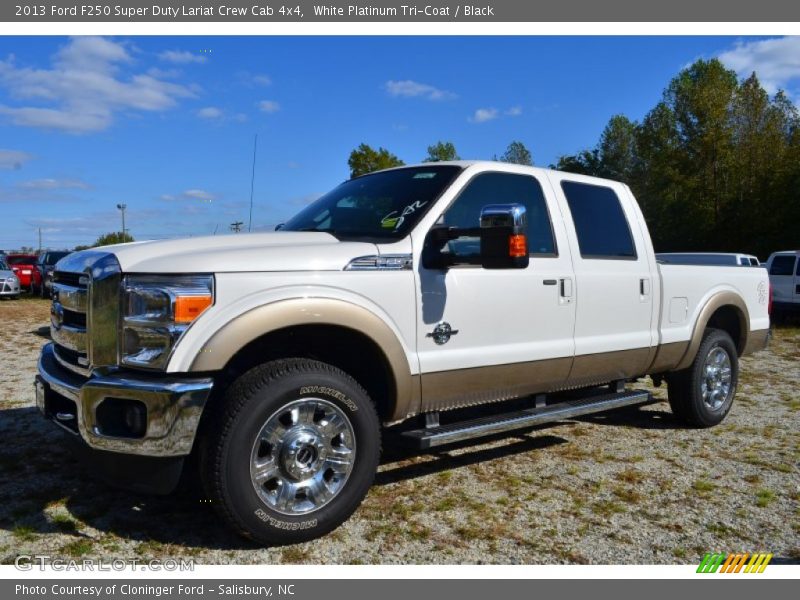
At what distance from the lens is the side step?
3785 millimetres

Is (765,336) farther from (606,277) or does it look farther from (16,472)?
(16,472)

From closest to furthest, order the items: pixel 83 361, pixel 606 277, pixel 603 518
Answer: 1. pixel 83 361
2. pixel 603 518
3. pixel 606 277

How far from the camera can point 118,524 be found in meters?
3.65

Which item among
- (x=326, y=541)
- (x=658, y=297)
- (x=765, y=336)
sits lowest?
(x=326, y=541)

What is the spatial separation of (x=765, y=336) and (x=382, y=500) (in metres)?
4.27

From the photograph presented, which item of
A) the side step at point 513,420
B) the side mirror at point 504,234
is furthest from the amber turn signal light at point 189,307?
the side mirror at point 504,234

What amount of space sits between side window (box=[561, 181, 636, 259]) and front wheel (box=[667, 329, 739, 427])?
4.17ft

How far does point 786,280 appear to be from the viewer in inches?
613

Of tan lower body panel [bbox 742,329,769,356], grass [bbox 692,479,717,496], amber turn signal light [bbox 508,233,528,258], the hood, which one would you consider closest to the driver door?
amber turn signal light [bbox 508,233,528,258]

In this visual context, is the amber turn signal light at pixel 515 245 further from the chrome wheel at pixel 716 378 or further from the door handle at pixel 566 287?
the chrome wheel at pixel 716 378

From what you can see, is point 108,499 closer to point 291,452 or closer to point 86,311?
point 86,311

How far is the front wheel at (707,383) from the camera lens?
5.68m

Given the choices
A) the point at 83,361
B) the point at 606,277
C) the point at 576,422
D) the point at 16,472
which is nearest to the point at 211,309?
the point at 83,361

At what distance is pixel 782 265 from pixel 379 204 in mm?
14486
